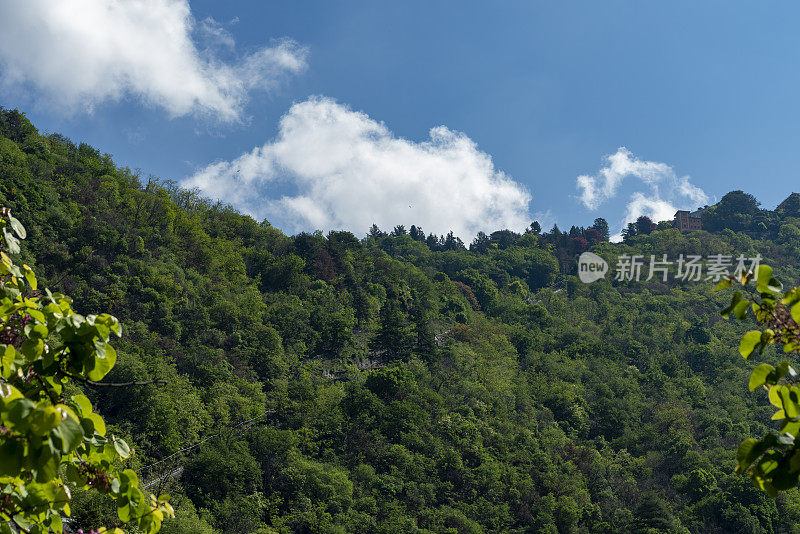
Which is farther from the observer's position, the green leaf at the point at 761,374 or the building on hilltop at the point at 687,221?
the building on hilltop at the point at 687,221

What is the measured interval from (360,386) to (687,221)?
73949mm

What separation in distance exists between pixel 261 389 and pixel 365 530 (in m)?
10.8

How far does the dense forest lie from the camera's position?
891 inches

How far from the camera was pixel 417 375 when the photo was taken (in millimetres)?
32406

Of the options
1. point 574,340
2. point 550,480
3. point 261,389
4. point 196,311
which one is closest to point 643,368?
point 574,340

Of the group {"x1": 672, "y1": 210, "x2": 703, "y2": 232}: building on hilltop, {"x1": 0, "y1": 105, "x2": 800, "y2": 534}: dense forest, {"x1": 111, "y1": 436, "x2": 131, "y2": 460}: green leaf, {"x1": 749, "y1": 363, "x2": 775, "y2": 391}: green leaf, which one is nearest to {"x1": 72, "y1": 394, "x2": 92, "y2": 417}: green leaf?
{"x1": 111, "y1": 436, "x2": 131, "y2": 460}: green leaf

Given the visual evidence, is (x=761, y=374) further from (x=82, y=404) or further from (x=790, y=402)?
(x=82, y=404)

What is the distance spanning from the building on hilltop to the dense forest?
117 ft

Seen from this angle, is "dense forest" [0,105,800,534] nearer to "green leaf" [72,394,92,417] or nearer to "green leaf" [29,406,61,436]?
"green leaf" [72,394,92,417]

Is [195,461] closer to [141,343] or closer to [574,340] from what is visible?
[141,343]

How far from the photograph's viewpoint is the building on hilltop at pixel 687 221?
85.0 meters

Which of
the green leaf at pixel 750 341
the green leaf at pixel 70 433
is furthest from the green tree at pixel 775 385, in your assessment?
the green leaf at pixel 70 433

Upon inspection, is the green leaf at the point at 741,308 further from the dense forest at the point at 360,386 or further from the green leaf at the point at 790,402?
the dense forest at the point at 360,386

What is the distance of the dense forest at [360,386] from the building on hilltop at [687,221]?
3561 cm
